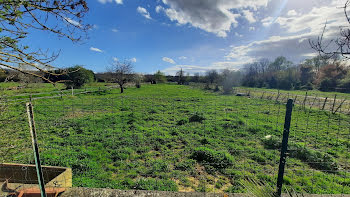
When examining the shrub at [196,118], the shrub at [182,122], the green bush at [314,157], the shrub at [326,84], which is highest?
the shrub at [326,84]

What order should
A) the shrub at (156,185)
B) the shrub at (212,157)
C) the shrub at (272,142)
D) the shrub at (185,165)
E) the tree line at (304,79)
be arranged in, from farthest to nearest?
the tree line at (304,79) → the shrub at (272,142) → the shrub at (212,157) → the shrub at (185,165) → the shrub at (156,185)

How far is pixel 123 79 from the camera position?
25.4 meters

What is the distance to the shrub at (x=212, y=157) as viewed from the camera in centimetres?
379

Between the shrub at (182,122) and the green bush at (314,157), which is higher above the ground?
the shrub at (182,122)

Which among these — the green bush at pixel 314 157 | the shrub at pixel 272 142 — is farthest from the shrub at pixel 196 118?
the green bush at pixel 314 157

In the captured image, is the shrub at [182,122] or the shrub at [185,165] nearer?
the shrub at [185,165]

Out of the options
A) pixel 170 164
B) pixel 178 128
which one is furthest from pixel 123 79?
pixel 170 164

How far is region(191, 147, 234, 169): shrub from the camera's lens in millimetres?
3786

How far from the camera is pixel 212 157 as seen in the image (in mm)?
3945

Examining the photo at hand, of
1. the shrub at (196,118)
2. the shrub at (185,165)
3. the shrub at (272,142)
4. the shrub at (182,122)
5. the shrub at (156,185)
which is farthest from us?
the shrub at (196,118)

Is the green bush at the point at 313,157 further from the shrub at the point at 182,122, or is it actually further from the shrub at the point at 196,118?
the shrub at the point at 182,122

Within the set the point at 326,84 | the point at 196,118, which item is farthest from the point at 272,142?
the point at 326,84

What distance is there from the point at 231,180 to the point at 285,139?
6.25ft

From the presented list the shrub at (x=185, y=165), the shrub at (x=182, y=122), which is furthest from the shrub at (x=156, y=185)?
the shrub at (x=182, y=122)
